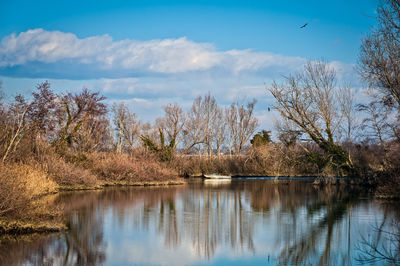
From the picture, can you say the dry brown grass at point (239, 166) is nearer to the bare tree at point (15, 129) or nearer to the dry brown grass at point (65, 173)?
the dry brown grass at point (65, 173)

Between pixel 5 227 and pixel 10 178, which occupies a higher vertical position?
pixel 10 178

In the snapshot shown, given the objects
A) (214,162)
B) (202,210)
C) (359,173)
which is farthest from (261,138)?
(202,210)

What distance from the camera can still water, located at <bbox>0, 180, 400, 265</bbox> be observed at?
456 inches

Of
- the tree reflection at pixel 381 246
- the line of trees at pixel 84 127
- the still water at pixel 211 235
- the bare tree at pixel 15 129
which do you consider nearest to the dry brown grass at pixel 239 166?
the line of trees at pixel 84 127

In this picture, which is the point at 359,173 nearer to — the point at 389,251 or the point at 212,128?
the point at 389,251

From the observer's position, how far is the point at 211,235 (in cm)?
1512

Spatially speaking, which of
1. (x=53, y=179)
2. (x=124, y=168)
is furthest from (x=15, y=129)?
(x=124, y=168)

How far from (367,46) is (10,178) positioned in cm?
2002

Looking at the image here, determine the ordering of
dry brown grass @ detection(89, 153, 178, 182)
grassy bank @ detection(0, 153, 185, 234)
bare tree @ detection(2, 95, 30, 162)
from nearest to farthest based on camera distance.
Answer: grassy bank @ detection(0, 153, 185, 234), bare tree @ detection(2, 95, 30, 162), dry brown grass @ detection(89, 153, 178, 182)

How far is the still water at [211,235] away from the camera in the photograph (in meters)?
11.6

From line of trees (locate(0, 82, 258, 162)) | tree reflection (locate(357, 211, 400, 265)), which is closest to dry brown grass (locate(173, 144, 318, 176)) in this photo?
line of trees (locate(0, 82, 258, 162))

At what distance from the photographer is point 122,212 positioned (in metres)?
20.4

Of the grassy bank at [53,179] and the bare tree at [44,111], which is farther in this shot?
the bare tree at [44,111]

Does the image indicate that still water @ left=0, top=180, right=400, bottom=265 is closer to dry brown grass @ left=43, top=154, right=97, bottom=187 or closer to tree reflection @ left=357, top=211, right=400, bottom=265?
tree reflection @ left=357, top=211, right=400, bottom=265
